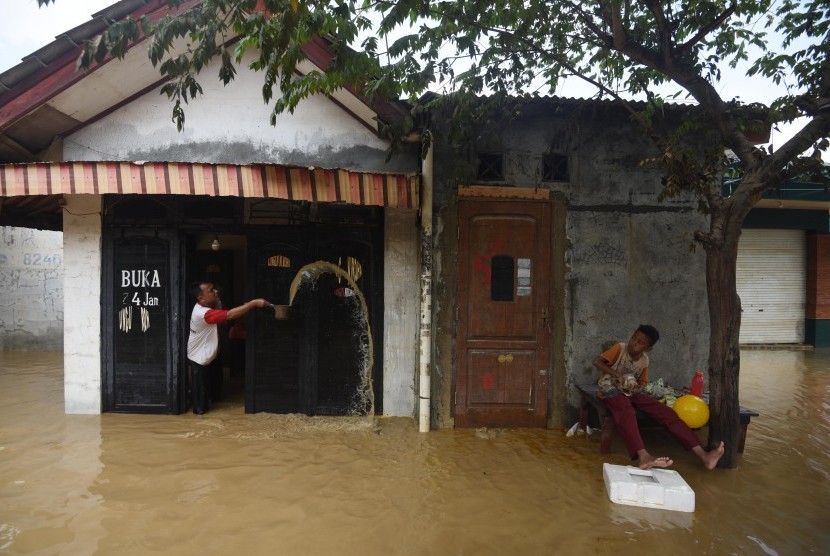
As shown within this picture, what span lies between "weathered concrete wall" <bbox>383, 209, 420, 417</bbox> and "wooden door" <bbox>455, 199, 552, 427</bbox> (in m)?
0.61

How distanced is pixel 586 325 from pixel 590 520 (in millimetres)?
2613

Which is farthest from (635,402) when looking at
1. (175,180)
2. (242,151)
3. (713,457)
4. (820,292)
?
(820,292)

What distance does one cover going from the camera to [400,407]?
238 inches

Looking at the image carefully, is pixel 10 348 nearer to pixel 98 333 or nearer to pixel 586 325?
pixel 98 333

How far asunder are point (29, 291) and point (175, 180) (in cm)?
863

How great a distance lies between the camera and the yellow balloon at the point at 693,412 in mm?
4793

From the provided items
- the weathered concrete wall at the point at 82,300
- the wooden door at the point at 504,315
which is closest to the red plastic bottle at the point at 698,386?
the wooden door at the point at 504,315

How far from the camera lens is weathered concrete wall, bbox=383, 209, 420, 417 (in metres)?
5.96

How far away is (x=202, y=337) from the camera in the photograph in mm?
6023

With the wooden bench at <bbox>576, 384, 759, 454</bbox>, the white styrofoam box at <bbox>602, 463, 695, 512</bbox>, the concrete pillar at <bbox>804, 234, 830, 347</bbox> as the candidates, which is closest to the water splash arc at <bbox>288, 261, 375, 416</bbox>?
the wooden bench at <bbox>576, 384, 759, 454</bbox>

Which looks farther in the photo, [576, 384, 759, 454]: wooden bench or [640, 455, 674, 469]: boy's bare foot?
[576, 384, 759, 454]: wooden bench

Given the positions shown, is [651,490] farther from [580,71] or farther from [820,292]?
[820,292]

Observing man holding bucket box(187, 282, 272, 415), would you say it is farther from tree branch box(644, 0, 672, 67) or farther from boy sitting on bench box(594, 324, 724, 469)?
tree branch box(644, 0, 672, 67)

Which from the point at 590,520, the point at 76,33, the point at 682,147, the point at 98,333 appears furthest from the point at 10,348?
the point at 682,147
